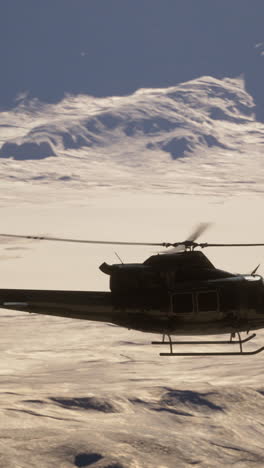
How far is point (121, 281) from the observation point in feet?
136

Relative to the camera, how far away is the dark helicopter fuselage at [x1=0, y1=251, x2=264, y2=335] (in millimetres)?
40906

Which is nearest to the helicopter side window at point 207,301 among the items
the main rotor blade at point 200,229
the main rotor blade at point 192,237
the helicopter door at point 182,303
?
the helicopter door at point 182,303

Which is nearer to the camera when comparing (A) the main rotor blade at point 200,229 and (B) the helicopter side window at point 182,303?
(A) the main rotor blade at point 200,229

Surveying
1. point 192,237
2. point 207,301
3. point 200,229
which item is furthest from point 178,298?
point 200,229

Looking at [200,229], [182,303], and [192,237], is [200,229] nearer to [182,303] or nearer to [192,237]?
[192,237]

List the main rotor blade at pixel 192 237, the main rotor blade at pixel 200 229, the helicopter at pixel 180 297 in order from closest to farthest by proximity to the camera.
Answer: the main rotor blade at pixel 200 229
the main rotor blade at pixel 192 237
the helicopter at pixel 180 297

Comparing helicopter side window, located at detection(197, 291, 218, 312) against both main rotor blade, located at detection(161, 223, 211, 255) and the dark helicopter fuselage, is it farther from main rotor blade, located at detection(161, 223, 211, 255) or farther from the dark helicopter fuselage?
main rotor blade, located at detection(161, 223, 211, 255)

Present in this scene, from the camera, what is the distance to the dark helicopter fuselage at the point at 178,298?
40906 mm

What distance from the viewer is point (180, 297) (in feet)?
134

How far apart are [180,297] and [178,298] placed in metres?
0.13

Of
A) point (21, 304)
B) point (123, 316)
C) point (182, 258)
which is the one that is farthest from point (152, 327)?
point (21, 304)

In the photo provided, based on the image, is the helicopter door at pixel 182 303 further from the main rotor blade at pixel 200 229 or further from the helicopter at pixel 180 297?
the main rotor blade at pixel 200 229

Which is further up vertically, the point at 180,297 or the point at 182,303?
the point at 180,297

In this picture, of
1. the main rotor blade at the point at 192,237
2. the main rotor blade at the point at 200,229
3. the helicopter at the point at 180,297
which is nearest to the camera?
the main rotor blade at the point at 200,229
